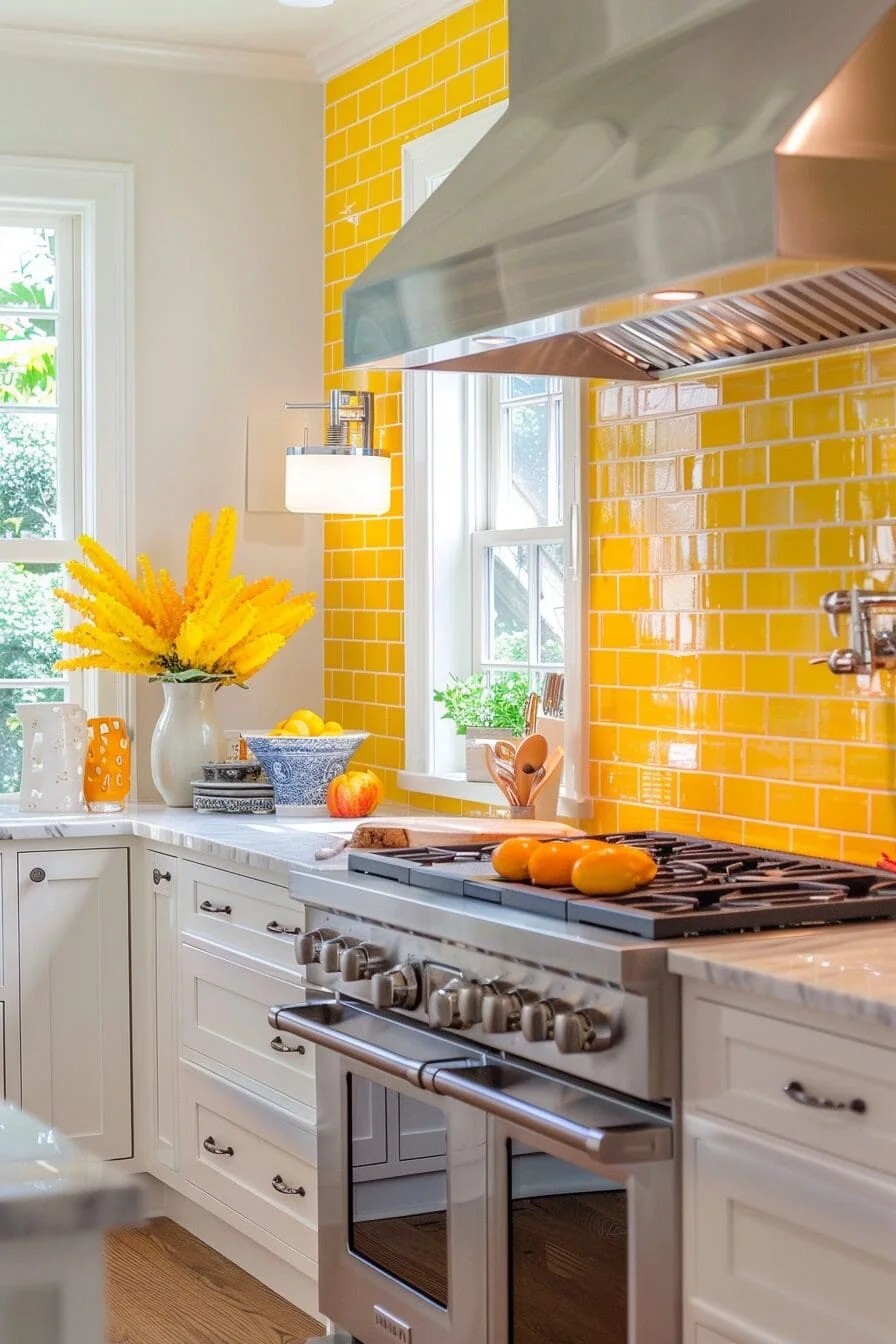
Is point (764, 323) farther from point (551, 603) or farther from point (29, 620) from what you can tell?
point (29, 620)

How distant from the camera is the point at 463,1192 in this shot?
2686 millimetres

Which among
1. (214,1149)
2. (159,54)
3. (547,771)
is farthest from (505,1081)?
(159,54)

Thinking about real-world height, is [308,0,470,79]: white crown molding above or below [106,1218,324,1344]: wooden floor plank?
above

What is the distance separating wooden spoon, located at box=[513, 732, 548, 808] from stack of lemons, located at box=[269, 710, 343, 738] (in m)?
0.68

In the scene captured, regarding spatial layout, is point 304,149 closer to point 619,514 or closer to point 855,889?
point 619,514

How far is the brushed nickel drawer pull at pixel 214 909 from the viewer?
3.68 m

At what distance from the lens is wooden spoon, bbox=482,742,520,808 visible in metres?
3.54

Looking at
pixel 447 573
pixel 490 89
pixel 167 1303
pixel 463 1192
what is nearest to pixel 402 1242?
pixel 463 1192

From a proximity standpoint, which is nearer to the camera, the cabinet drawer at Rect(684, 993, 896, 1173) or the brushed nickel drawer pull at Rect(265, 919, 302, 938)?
the cabinet drawer at Rect(684, 993, 896, 1173)

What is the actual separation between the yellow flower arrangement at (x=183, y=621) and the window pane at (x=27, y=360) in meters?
A: 0.51

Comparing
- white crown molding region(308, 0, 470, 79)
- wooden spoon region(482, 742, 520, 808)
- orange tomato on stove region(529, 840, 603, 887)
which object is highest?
white crown molding region(308, 0, 470, 79)

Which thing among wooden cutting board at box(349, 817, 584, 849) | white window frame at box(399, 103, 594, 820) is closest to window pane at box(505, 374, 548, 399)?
white window frame at box(399, 103, 594, 820)

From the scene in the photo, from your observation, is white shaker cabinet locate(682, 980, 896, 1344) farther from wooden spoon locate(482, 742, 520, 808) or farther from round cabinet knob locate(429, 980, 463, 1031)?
wooden spoon locate(482, 742, 520, 808)

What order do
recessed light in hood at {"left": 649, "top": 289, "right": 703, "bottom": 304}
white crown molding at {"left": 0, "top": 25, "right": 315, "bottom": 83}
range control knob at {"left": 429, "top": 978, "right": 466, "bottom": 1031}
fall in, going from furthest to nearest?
white crown molding at {"left": 0, "top": 25, "right": 315, "bottom": 83}
range control knob at {"left": 429, "top": 978, "right": 466, "bottom": 1031}
recessed light in hood at {"left": 649, "top": 289, "right": 703, "bottom": 304}
